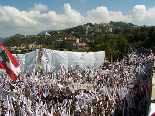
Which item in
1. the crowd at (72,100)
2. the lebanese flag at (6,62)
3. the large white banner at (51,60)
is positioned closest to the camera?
the lebanese flag at (6,62)

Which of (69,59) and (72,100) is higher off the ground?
(69,59)

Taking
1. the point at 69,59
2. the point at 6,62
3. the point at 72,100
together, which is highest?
the point at 6,62

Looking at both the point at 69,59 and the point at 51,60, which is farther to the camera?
the point at 69,59

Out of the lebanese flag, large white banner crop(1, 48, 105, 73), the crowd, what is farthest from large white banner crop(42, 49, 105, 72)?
the lebanese flag

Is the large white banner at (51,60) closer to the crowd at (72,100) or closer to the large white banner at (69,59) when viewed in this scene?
the large white banner at (69,59)

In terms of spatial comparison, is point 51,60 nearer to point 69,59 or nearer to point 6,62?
point 69,59

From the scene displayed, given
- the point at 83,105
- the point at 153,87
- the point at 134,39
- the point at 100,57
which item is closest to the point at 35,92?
the point at 83,105

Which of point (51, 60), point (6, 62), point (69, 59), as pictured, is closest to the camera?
point (6, 62)

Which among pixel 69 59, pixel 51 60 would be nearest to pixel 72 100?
pixel 51 60

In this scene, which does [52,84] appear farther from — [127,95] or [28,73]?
[127,95]

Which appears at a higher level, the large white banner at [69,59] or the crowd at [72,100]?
the large white banner at [69,59]

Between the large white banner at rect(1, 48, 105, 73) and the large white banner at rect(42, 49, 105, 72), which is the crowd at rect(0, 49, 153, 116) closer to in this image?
the large white banner at rect(1, 48, 105, 73)

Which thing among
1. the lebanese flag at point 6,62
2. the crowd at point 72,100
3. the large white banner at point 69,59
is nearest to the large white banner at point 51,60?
the large white banner at point 69,59

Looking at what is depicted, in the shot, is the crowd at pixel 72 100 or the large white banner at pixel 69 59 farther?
the large white banner at pixel 69 59
